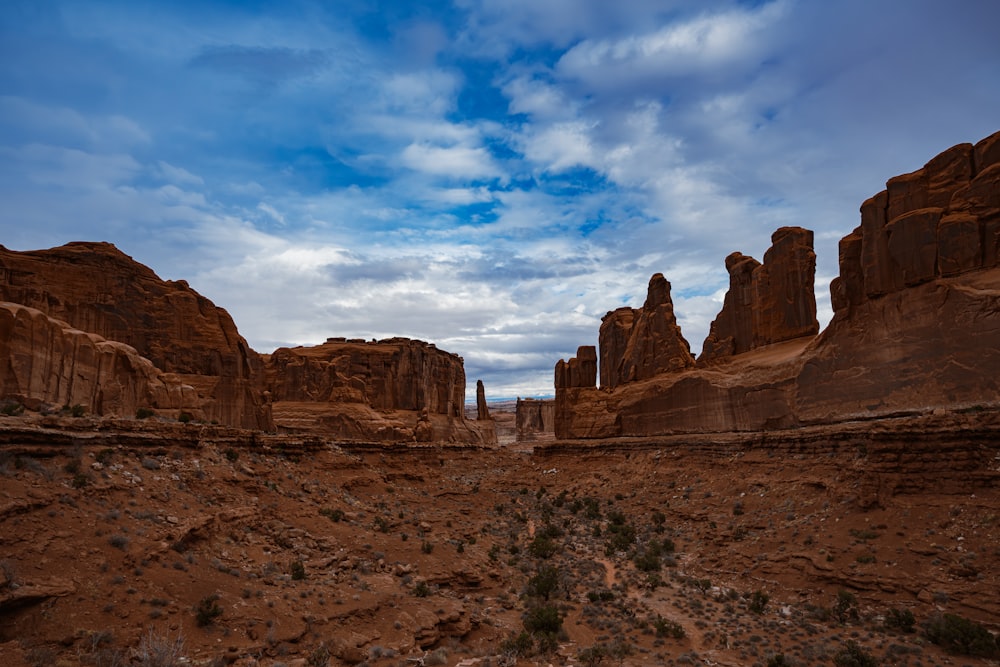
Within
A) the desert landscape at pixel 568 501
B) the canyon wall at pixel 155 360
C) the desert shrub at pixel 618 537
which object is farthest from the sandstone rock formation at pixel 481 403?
the desert shrub at pixel 618 537

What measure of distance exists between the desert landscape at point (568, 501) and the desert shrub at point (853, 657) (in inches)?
4.2

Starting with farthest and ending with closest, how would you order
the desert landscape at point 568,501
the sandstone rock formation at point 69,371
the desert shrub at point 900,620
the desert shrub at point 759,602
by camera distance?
the desert shrub at point 759,602 < the sandstone rock formation at point 69,371 < the desert shrub at point 900,620 < the desert landscape at point 568,501

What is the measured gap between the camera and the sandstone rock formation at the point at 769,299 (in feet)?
110

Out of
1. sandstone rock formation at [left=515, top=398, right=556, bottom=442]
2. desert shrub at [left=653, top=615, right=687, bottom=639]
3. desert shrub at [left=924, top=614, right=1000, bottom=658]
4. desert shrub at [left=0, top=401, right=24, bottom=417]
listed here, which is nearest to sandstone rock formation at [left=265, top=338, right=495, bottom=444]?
desert shrub at [left=0, top=401, right=24, bottom=417]

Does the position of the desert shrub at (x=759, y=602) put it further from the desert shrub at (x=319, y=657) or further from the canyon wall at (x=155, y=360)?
the canyon wall at (x=155, y=360)

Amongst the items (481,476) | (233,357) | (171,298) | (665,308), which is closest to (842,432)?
(665,308)

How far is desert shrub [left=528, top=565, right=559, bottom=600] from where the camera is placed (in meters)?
19.7

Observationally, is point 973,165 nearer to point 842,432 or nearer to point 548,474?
point 842,432

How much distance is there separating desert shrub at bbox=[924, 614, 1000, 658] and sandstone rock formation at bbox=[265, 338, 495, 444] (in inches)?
1895

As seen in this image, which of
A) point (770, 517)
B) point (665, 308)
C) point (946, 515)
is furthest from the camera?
point (665, 308)

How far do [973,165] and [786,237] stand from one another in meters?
10.8

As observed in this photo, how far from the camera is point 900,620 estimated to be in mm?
15398

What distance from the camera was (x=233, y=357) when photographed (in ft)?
116

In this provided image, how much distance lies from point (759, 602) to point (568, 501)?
2028cm
